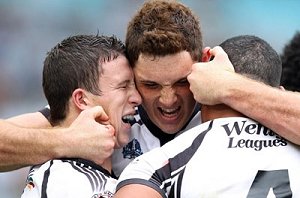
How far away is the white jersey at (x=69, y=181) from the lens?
8.83ft

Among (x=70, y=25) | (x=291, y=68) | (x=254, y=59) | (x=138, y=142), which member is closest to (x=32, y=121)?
(x=138, y=142)

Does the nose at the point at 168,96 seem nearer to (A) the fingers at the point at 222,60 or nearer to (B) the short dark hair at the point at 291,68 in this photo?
(A) the fingers at the point at 222,60

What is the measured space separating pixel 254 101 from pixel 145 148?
79 cm

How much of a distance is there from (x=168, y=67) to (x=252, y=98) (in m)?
0.48

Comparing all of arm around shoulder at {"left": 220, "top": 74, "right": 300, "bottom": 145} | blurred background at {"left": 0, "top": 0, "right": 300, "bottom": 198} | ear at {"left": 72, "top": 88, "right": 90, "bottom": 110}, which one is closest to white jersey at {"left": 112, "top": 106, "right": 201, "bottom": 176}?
ear at {"left": 72, "top": 88, "right": 90, "bottom": 110}

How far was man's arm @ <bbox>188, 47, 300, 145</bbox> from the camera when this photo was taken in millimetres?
2629

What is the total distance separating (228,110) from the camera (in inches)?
109

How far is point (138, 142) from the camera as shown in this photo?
334 centimetres

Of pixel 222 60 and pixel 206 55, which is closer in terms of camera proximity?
pixel 222 60

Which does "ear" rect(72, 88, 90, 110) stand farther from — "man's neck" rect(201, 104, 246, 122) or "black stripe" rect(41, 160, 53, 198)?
"man's neck" rect(201, 104, 246, 122)

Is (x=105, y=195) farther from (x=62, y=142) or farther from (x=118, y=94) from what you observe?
(x=118, y=94)

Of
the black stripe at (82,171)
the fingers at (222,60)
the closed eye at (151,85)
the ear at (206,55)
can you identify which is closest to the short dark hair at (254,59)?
the fingers at (222,60)

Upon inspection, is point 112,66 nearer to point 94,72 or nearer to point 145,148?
point 94,72

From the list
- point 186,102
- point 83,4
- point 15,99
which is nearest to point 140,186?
point 186,102
